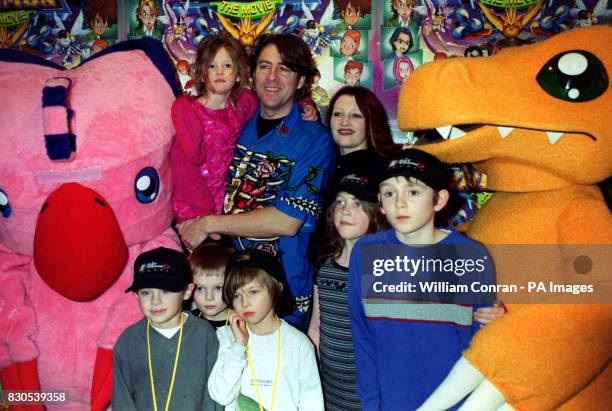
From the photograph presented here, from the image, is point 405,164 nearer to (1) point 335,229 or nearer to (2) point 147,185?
(1) point 335,229

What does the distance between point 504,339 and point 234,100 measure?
1.28 m

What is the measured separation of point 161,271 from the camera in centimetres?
192

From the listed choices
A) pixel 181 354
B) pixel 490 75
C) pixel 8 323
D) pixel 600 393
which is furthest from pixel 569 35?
pixel 8 323

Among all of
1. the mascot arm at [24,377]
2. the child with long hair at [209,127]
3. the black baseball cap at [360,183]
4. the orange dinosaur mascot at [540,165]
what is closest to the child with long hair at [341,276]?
the black baseball cap at [360,183]

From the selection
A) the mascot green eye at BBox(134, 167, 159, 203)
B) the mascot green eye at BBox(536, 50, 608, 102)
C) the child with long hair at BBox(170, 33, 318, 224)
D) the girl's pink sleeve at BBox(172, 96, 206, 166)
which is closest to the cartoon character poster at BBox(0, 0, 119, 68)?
the child with long hair at BBox(170, 33, 318, 224)

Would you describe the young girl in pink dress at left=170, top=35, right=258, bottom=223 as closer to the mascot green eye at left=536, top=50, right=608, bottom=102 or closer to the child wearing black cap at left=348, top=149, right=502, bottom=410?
the child wearing black cap at left=348, top=149, right=502, bottom=410

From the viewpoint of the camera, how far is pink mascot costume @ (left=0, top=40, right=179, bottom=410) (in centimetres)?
186

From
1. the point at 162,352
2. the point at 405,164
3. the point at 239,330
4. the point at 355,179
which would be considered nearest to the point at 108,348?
the point at 162,352

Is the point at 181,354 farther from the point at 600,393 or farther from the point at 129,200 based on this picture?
the point at 600,393

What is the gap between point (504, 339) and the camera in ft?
5.38

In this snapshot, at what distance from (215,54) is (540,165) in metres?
1.17

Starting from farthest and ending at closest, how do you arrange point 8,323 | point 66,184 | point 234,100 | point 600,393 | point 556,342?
point 234,100 < point 8,323 < point 66,184 < point 600,393 < point 556,342

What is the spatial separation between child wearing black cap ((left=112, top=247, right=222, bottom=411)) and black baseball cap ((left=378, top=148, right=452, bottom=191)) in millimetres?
744

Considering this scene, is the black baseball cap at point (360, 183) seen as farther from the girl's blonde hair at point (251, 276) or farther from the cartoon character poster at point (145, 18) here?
the cartoon character poster at point (145, 18)
